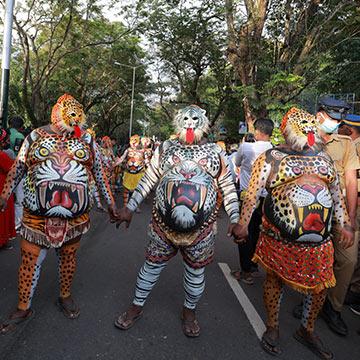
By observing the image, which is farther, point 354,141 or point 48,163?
point 354,141

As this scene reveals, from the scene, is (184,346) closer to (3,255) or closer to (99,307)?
(99,307)

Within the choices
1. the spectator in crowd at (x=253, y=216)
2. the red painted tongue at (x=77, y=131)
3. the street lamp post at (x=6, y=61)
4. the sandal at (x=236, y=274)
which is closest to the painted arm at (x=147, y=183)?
the red painted tongue at (x=77, y=131)

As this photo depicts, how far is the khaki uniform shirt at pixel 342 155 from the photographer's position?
311 centimetres

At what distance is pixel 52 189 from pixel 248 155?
2.44m

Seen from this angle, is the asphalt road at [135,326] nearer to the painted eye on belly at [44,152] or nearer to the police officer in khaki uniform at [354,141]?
the police officer in khaki uniform at [354,141]

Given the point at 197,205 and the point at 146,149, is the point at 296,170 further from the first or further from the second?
the point at 146,149

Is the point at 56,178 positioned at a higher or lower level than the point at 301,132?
lower

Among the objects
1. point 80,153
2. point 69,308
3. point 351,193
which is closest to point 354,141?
point 351,193

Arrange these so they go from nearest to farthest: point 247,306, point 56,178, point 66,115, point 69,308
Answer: point 56,178 → point 66,115 → point 69,308 → point 247,306

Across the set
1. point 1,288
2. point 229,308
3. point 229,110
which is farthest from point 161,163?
point 229,110

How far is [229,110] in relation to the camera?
81.6 ft

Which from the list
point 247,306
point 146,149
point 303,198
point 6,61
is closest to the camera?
point 303,198

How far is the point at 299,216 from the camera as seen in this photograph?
244cm

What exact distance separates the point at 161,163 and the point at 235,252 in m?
2.92
